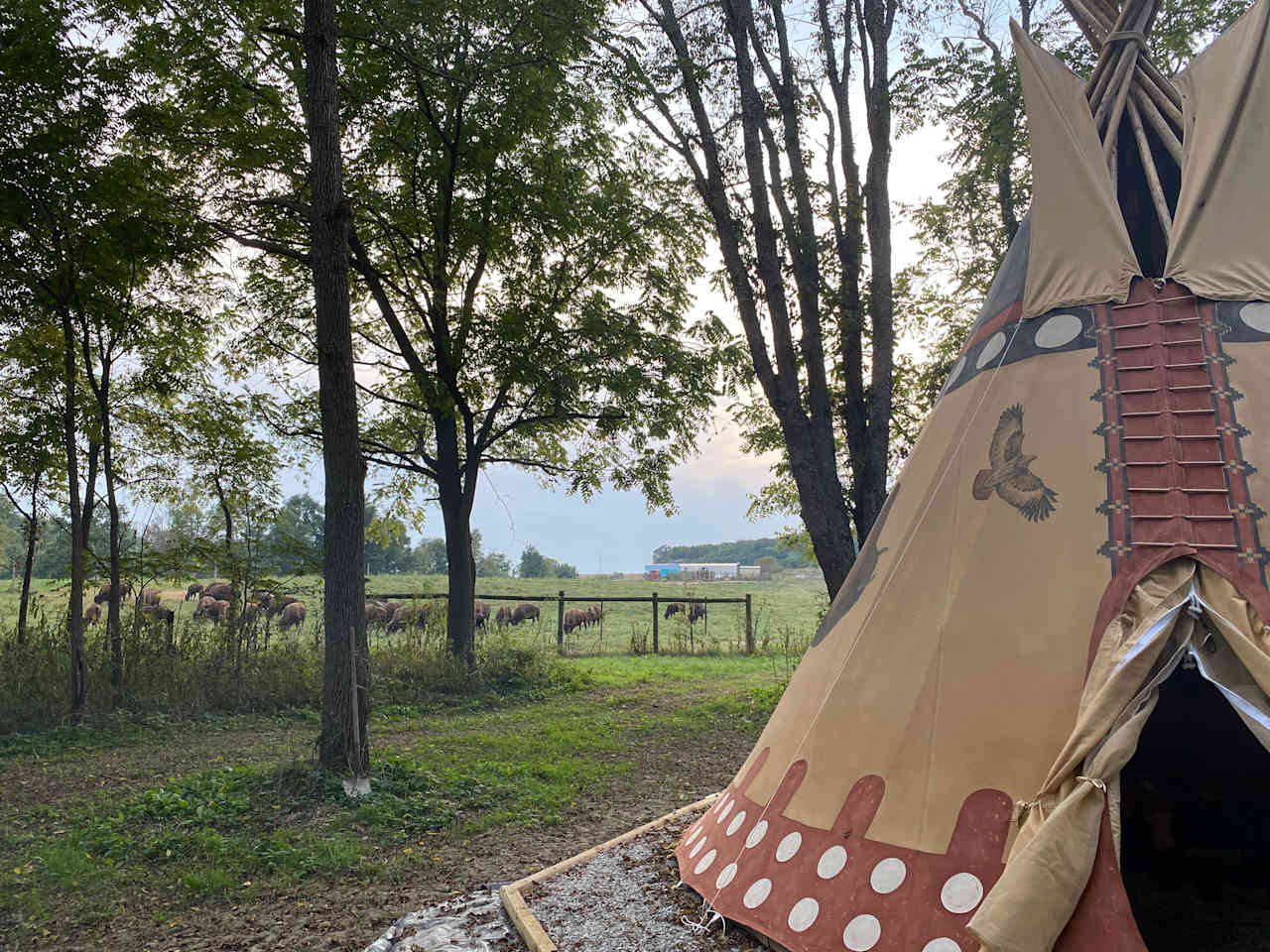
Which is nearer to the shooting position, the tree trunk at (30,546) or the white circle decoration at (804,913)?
the white circle decoration at (804,913)

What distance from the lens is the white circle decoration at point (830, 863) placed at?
9.91 feet

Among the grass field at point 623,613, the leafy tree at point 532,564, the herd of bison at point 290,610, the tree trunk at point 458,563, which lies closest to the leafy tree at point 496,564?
the leafy tree at point 532,564

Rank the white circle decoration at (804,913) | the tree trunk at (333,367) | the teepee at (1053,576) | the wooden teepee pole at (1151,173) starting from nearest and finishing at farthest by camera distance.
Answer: the teepee at (1053,576), the white circle decoration at (804,913), the wooden teepee pole at (1151,173), the tree trunk at (333,367)

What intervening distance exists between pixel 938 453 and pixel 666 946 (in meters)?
2.48

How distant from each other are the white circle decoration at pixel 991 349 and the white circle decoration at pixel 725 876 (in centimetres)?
258

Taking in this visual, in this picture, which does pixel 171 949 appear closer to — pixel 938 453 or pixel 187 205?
pixel 938 453

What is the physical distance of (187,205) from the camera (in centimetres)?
750

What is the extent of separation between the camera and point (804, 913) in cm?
300

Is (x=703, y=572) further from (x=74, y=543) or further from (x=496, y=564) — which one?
(x=74, y=543)

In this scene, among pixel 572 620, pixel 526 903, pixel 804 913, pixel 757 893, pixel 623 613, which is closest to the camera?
pixel 804 913

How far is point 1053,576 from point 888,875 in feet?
4.15

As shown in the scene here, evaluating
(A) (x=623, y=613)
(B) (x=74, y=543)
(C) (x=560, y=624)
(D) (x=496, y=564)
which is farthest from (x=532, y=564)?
(B) (x=74, y=543)

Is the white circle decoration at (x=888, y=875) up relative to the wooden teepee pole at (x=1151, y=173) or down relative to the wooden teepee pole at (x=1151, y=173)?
down

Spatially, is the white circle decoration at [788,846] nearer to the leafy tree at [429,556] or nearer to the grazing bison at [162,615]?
the grazing bison at [162,615]
